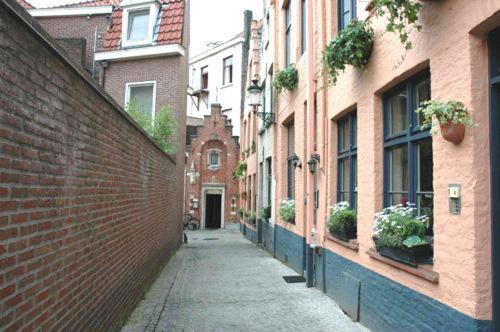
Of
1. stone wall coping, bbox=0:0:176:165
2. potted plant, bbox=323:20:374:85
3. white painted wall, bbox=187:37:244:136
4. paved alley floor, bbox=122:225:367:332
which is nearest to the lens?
stone wall coping, bbox=0:0:176:165

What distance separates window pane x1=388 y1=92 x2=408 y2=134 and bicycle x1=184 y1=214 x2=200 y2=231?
2421 centimetres

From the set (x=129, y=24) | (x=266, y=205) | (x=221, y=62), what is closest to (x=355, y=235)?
(x=266, y=205)

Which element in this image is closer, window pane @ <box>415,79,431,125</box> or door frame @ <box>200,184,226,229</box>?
window pane @ <box>415,79,431,125</box>

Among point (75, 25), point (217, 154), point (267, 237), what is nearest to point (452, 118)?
point (267, 237)

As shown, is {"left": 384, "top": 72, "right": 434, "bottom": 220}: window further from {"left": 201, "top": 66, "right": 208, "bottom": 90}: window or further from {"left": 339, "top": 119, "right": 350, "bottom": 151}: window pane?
{"left": 201, "top": 66, "right": 208, "bottom": 90}: window

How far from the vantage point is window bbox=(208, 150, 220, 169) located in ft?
100

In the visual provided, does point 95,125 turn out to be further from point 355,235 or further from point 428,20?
point 355,235

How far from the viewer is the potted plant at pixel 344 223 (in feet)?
21.6

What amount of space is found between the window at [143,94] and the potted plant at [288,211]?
5547 mm

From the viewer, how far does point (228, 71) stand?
33.5m

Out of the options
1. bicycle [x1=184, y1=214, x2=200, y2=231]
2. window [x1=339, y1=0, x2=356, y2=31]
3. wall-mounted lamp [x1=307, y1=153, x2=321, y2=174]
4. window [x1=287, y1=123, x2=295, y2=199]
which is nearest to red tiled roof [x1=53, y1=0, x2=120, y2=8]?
window [x1=287, y1=123, x2=295, y2=199]

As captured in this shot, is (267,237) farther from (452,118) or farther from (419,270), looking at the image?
(452,118)

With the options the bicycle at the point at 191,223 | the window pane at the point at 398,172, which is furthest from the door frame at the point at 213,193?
the window pane at the point at 398,172

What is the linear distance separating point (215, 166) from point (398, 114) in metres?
25.5
